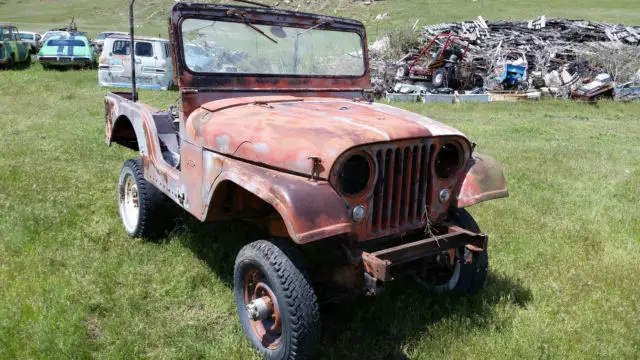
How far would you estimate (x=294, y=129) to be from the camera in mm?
3051

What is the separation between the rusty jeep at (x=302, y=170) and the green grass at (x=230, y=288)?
33cm

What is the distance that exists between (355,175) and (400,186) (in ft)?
0.88

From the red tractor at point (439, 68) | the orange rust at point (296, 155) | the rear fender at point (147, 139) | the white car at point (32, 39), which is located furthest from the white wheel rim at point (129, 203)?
the white car at point (32, 39)

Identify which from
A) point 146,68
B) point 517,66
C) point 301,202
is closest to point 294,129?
point 301,202

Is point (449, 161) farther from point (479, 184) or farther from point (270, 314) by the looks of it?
point (270, 314)

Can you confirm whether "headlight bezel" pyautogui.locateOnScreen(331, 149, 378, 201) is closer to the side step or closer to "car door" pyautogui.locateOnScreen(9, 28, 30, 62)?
the side step

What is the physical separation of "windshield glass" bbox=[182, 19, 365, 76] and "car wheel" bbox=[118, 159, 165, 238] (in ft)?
4.20

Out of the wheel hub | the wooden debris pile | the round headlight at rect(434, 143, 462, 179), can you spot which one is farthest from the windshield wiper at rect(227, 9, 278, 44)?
the wooden debris pile

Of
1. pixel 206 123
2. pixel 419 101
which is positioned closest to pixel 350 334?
pixel 206 123

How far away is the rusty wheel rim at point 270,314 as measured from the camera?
2.99 meters

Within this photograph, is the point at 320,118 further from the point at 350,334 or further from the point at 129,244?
the point at 129,244

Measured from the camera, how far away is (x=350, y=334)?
132 inches

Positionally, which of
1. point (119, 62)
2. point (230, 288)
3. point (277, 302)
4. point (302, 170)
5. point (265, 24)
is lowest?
point (230, 288)

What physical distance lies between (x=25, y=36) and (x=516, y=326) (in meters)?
26.1
